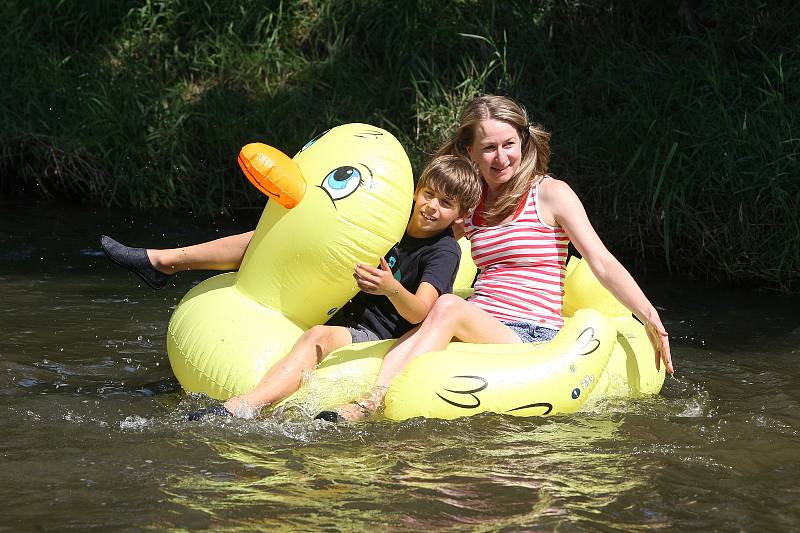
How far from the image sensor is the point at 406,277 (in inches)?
163

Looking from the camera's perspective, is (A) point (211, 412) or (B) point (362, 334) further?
(B) point (362, 334)

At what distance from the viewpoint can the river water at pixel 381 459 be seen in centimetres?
307

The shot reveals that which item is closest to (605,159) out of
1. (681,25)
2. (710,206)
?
(710,206)

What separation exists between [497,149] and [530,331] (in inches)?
26.7

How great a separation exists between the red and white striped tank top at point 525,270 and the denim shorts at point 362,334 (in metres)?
0.39

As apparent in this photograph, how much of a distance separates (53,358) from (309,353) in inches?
56.7

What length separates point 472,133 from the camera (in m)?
4.34

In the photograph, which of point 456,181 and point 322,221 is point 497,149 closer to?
point 456,181

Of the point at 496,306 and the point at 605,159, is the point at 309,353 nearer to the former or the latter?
the point at 496,306

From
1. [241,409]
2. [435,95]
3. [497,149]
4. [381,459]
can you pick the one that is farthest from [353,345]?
[435,95]

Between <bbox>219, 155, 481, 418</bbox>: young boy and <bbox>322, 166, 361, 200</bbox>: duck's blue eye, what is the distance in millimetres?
272

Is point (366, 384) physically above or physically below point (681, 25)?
below

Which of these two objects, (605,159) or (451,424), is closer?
(451,424)

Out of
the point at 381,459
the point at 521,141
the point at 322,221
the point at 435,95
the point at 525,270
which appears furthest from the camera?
the point at 435,95
